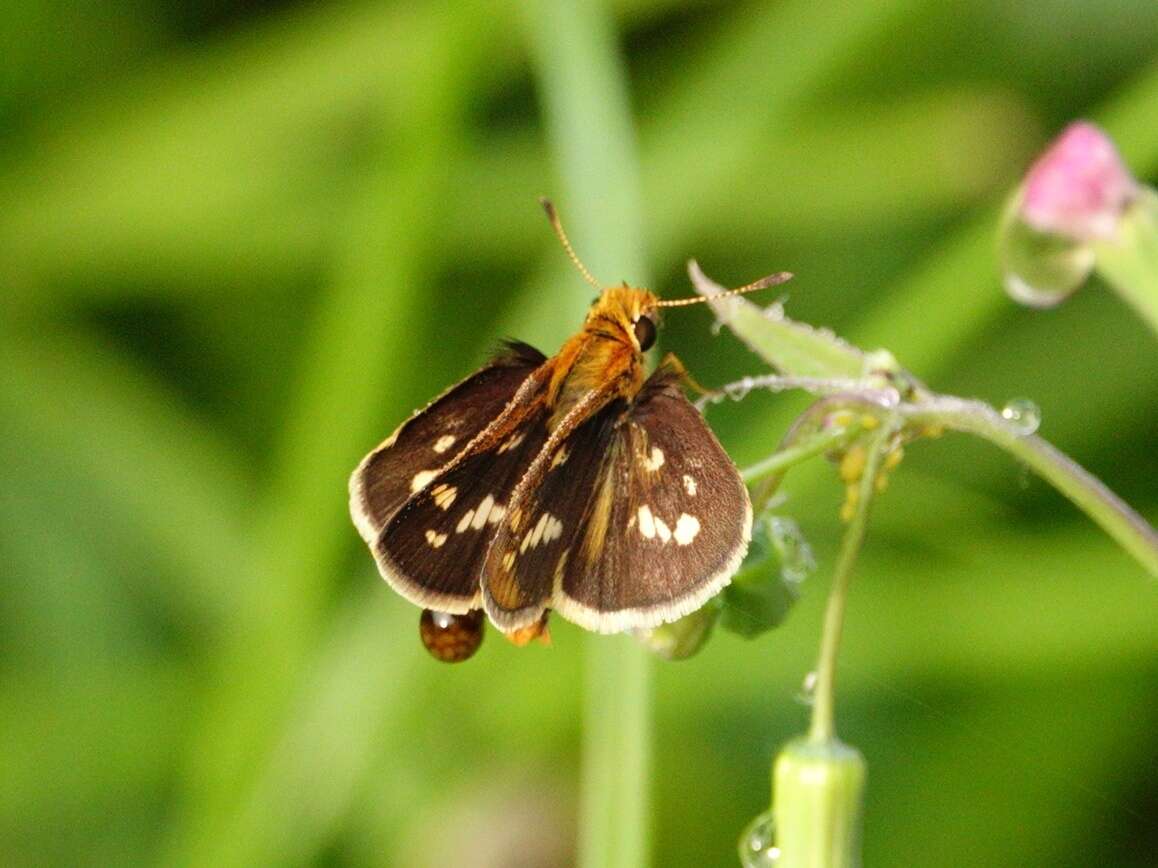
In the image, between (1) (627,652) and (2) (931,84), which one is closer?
(1) (627,652)

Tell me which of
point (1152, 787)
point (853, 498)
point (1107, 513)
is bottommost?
point (1107, 513)

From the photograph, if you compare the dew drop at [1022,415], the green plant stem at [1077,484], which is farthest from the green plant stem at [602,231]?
the green plant stem at [1077,484]

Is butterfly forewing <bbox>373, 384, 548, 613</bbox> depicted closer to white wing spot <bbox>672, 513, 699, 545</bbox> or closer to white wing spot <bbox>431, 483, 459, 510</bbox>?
white wing spot <bbox>431, 483, 459, 510</bbox>

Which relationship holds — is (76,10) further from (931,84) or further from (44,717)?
(931,84)

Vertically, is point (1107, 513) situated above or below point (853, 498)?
below

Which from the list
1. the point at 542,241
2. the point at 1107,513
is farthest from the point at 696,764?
the point at 1107,513

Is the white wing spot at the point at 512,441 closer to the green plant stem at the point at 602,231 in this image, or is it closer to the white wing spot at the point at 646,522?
the white wing spot at the point at 646,522

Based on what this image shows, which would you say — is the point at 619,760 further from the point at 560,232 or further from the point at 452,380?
the point at 452,380

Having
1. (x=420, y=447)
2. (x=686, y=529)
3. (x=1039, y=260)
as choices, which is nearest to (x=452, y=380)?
(x=420, y=447)
